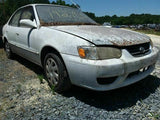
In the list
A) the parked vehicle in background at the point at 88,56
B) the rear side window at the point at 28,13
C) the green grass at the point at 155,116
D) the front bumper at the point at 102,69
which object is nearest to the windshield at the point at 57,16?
the parked vehicle in background at the point at 88,56

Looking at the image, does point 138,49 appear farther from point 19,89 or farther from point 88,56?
point 19,89

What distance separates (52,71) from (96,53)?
32.6 inches

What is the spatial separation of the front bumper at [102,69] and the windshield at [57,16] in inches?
38.4

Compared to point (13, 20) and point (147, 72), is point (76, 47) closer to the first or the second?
point (147, 72)

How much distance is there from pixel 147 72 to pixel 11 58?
356 centimetres

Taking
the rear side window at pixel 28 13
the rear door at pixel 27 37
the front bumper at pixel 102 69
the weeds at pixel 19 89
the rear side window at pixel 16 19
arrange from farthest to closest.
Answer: the rear side window at pixel 16 19 < the rear side window at pixel 28 13 < the rear door at pixel 27 37 < the weeds at pixel 19 89 < the front bumper at pixel 102 69

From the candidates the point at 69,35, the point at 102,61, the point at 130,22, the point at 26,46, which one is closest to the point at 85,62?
the point at 102,61

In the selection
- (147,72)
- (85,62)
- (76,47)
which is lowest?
(147,72)

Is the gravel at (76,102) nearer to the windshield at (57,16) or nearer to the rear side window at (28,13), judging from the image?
the windshield at (57,16)

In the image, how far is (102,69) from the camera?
1.62 m

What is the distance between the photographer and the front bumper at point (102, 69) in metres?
1.63

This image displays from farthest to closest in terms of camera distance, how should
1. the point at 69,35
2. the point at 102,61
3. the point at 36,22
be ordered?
the point at 36,22, the point at 69,35, the point at 102,61

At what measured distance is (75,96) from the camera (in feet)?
6.93

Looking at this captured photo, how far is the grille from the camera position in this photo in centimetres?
187
